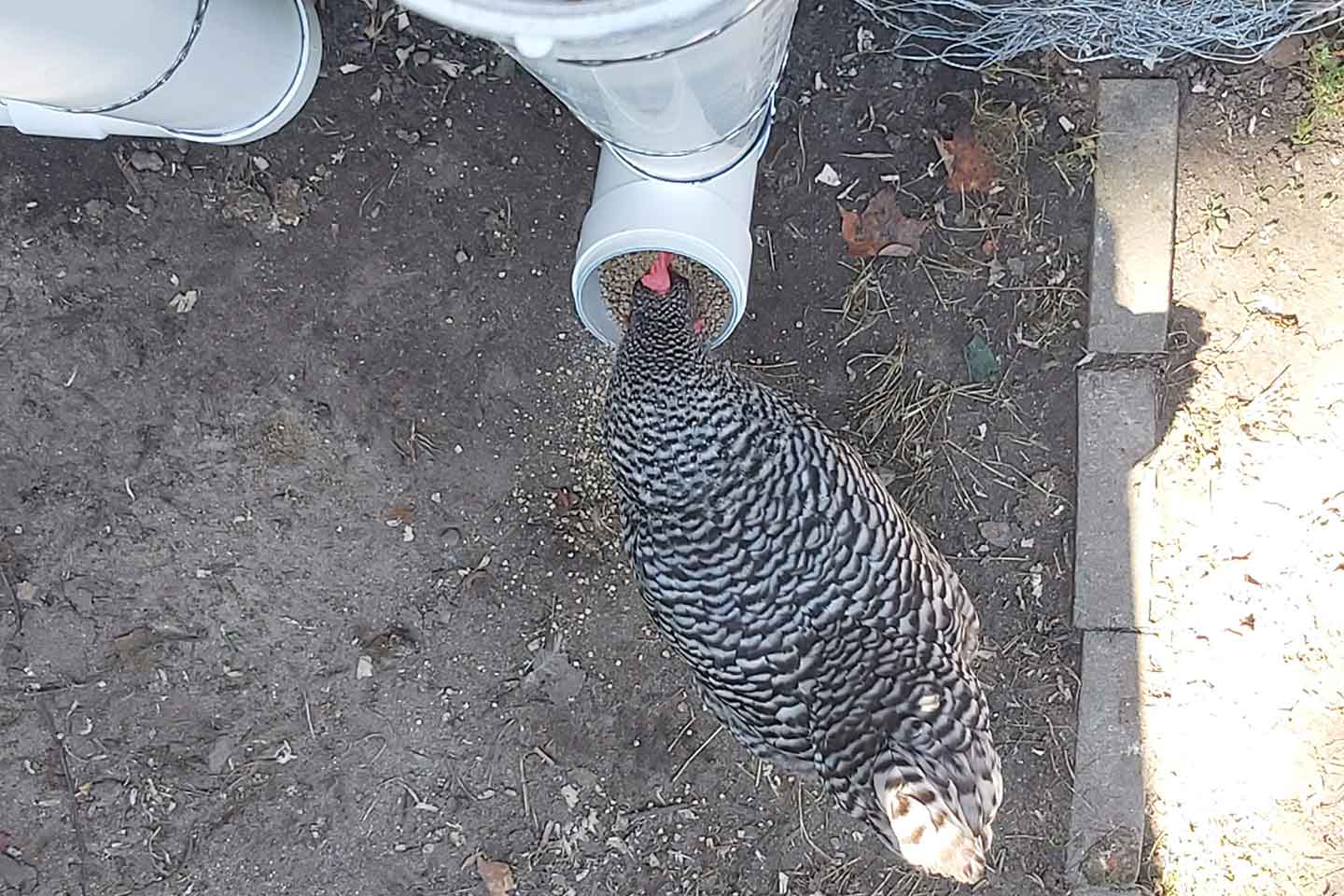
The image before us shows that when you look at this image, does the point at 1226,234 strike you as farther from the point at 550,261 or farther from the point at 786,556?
the point at 550,261

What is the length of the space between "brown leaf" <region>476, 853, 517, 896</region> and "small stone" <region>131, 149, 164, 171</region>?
178 cm

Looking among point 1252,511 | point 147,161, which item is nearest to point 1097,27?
point 1252,511

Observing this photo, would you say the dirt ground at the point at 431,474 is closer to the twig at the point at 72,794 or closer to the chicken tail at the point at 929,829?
the twig at the point at 72,794

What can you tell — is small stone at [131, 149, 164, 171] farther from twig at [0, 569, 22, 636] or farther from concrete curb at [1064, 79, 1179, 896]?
concrete curb at [1064, 79, 1179, 896]

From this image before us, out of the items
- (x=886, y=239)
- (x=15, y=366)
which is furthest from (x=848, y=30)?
(x=15, y=366)

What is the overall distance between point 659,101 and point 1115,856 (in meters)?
2.17

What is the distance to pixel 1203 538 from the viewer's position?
2.42m

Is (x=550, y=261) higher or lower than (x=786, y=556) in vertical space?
higher

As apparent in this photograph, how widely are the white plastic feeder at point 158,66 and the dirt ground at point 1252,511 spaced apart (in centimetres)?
200

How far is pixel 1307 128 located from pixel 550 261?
5.80ft

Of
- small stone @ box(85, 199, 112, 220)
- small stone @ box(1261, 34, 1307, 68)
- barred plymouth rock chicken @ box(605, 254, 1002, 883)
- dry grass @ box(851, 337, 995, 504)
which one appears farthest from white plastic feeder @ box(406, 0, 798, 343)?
small stone @ box(1261, 34, 1307, 68)

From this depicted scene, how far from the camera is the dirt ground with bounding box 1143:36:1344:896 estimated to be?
7.71ft

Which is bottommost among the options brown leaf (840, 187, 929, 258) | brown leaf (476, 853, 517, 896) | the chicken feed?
brown leaf (476, 853, 517, 896)

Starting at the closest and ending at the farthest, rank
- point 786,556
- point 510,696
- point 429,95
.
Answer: point 786,556
point 429,95
point 510,696
